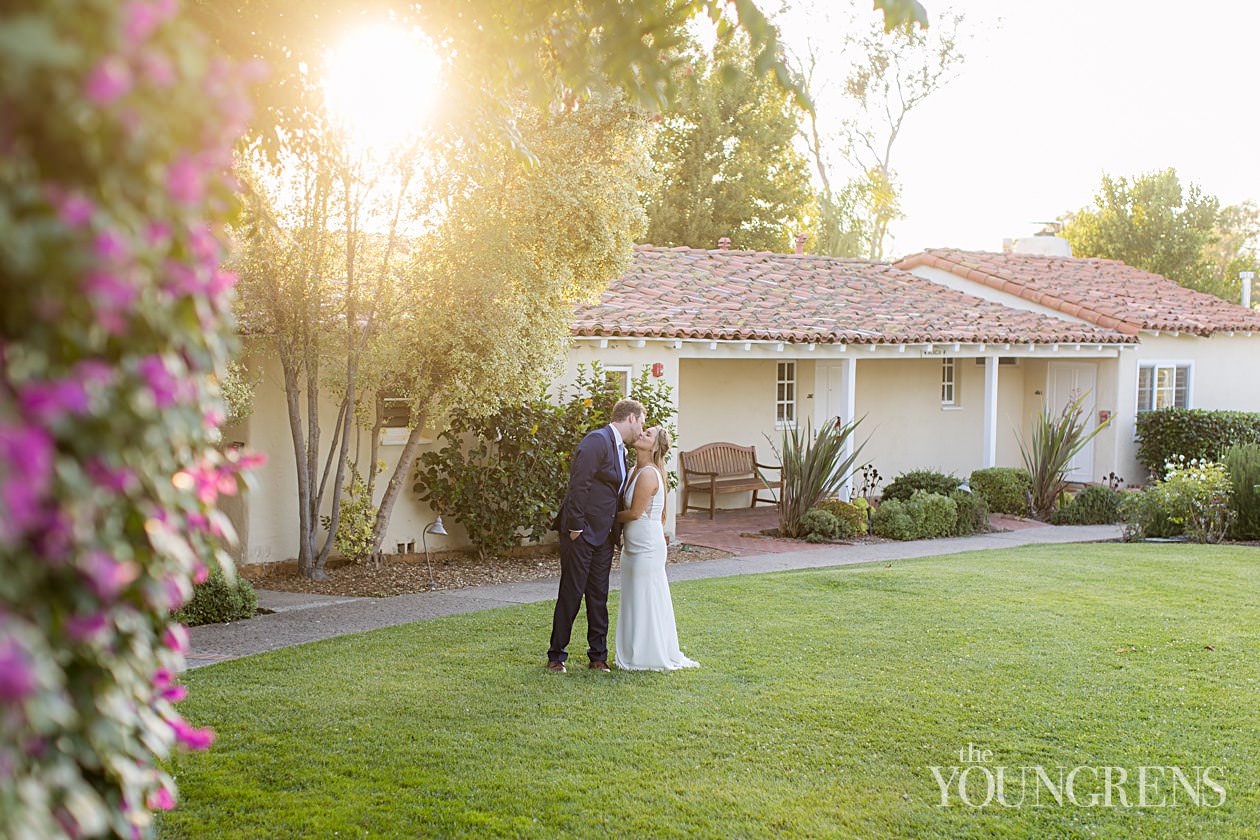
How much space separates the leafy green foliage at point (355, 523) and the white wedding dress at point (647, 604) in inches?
186

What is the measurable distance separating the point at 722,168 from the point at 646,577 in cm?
2815

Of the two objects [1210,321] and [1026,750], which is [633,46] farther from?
[1210,321]

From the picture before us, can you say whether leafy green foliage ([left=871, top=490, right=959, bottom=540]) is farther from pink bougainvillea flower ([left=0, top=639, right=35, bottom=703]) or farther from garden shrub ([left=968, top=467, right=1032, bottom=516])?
pink bougainvillea flower ([left=0, top=639, right=35, bottom=703])

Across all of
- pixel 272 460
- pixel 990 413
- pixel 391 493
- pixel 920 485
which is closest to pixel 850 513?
pixel 920 485

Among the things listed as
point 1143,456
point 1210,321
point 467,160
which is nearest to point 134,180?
point 467,160

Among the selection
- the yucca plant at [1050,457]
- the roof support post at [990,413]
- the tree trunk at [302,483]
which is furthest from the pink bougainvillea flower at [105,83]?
the roof support post at [990,413]

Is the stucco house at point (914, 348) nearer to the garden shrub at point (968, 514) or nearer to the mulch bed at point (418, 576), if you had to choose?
the mulch bed at point (418, 576)

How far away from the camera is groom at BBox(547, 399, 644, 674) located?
8219 millimetres

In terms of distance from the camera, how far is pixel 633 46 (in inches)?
211

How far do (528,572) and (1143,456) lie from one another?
44.3 ft

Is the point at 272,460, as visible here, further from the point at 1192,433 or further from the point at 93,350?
the point at 1192,433

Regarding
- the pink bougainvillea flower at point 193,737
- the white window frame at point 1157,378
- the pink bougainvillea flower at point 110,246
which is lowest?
the pink bougainvillea flower at point 193,737

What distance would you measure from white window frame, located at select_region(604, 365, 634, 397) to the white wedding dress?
6401mm

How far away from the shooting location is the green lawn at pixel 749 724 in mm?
5594
